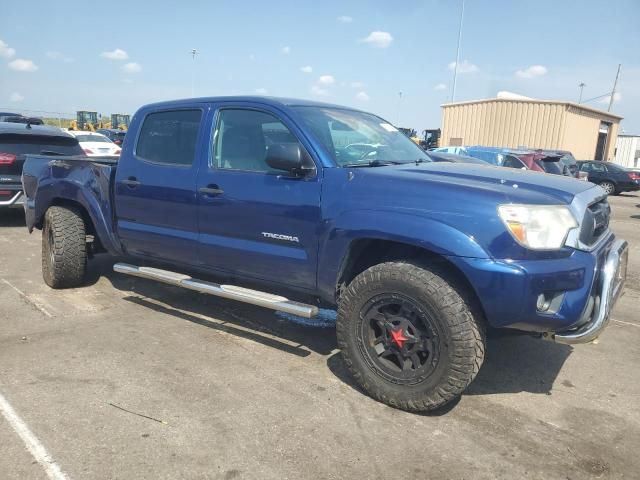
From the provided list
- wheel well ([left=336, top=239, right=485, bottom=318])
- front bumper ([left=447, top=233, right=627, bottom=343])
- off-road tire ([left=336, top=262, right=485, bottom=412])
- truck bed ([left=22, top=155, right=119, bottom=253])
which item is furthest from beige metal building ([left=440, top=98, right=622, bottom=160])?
off-road tire ([left=336, top=262, right=485, bottom=412])

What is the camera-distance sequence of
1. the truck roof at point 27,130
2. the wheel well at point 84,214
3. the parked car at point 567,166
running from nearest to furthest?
the wheel well at point 84,214 < the truck roof at point 27,130 < the parked car at point 567,166

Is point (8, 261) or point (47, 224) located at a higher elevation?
point (47, 224)

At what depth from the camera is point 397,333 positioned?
318cm

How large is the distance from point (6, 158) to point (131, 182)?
528cm

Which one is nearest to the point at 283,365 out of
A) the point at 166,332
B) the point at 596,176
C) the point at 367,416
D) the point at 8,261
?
the point at 367,416

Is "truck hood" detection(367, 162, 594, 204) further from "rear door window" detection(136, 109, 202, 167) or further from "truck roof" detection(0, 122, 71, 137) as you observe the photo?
"truck roof" detection(0, 122, 71, 137)

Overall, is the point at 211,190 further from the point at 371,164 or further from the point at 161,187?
the point at 371,164

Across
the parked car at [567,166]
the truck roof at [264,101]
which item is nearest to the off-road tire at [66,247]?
the truck roof at [264,101]

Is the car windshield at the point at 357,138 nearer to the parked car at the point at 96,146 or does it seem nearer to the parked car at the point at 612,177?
the parked car at the point at 96,146

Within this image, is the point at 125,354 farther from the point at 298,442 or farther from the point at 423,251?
the point at 423,251

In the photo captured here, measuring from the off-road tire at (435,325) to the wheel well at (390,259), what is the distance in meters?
0.03

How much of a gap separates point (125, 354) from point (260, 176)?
5.38 ft

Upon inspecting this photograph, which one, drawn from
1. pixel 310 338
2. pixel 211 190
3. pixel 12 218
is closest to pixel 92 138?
pixel 12 218

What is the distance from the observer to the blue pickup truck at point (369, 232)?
2.88m
